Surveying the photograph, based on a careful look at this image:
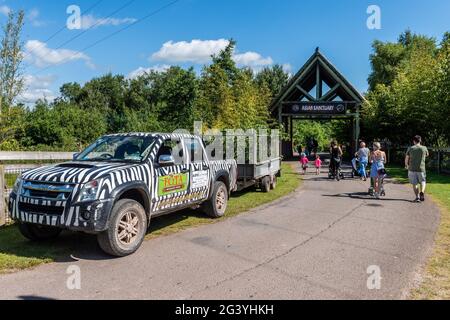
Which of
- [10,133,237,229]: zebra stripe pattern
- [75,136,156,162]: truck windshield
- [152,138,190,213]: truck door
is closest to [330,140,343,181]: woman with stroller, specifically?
[152,138,190,213]: truck door

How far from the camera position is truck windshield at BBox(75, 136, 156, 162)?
23.5ft

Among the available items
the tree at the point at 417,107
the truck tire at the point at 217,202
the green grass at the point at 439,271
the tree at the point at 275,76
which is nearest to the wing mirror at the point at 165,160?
the truck tire at the point at 217,202

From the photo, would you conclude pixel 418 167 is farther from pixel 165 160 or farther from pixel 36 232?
pixel 36 232

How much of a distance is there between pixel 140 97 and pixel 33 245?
69.1 metres

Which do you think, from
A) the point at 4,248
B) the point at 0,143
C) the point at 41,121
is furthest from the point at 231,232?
the point at 41,121

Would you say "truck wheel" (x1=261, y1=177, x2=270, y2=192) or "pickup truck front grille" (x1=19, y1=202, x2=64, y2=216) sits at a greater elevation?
"pickup truck front grille" (x1=19, y1=202, x2=64, y2=216)

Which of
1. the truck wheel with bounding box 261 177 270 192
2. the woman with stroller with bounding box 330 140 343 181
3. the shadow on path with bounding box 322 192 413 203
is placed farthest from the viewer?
the woman with stroller with bounding box 330 140 343 181

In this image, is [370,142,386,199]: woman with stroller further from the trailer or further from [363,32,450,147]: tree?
[363,32,450,147]: tree

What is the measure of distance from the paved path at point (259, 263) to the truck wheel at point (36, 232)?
64 centimetres

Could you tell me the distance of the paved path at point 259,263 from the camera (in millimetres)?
4785

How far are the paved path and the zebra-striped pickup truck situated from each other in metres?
0.52

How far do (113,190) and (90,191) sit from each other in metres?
0.34

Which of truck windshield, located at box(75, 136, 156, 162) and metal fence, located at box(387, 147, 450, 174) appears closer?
truck windshield, located at box(75, 136, 156, 162)
